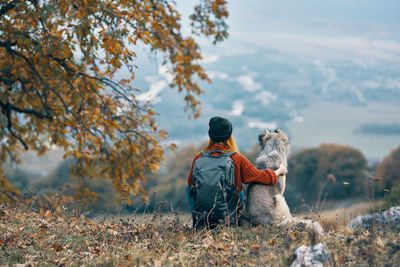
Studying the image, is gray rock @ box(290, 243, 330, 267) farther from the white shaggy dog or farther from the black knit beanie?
the black knit beanie

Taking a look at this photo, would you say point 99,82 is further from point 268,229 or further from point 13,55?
point 268,229

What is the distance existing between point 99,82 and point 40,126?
244 centimetres

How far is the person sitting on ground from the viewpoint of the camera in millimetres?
5691

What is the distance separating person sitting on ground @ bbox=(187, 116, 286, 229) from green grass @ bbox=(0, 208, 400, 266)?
257 mm

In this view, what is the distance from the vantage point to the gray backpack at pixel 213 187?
18.6 ft

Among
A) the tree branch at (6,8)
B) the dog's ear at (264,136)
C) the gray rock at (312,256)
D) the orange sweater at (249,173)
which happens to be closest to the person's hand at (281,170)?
the orange sweater at (249,173)

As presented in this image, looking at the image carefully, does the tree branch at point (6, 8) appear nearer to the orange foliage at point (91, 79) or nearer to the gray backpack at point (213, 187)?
the orange foliage at point (91, 79)

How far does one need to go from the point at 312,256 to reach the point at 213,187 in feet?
5.72

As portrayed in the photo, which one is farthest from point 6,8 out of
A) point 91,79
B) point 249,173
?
point 249,173

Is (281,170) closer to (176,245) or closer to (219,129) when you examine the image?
(219,129)

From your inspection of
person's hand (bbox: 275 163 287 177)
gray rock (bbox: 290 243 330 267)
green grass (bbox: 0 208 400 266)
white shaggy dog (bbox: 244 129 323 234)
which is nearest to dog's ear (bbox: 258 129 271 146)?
white shaggy dog (bbox: 244 129 323 234)

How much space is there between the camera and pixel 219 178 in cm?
566

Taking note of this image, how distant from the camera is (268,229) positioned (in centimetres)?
586

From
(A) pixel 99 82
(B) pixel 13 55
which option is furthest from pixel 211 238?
(B) pixel 13 55
